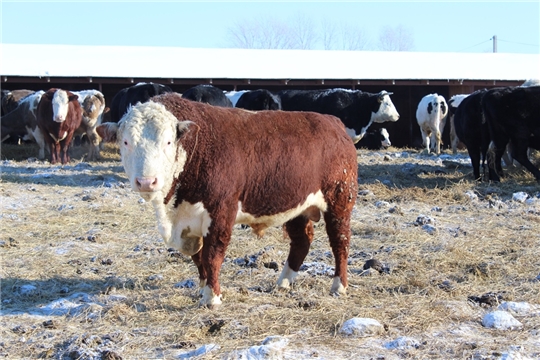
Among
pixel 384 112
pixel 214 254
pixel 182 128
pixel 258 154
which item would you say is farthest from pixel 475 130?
pixel 182 128

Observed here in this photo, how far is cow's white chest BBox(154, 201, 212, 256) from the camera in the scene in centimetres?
568

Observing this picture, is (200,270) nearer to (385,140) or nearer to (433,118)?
(433,118)

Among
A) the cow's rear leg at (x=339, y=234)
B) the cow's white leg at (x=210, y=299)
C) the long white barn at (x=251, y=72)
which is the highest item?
the long white barn at (x=251, y=72)

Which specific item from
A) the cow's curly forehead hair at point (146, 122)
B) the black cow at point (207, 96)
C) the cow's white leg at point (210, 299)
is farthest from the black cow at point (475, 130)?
the cow's curly forehead hair at point (146, 122)

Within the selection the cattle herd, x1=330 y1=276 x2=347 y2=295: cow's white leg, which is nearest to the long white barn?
the cattle herd

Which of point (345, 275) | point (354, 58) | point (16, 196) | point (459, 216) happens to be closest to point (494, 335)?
point (345, 275)

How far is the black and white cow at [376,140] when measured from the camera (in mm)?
23561

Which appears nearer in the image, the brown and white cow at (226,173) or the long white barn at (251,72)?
the brown and white cow at (226,173)

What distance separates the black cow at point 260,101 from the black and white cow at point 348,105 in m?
1.18

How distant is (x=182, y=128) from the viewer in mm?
5527

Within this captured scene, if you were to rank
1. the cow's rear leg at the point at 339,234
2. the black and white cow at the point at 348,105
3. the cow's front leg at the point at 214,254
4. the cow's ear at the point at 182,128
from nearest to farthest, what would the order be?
1. the cow's ear at the point at 182,128
2. the cow's front leg at the point at 214,254
3. the cow's rear leg at the point at 339,234
4. the black and white cow at the point at 348,105

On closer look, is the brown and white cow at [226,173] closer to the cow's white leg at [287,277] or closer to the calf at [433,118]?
the cow's white leg at [287,277]

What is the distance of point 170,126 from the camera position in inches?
217

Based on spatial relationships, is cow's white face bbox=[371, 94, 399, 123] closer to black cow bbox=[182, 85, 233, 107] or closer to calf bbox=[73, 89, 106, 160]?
black cow bbox=[182, 85, 233, 107]
